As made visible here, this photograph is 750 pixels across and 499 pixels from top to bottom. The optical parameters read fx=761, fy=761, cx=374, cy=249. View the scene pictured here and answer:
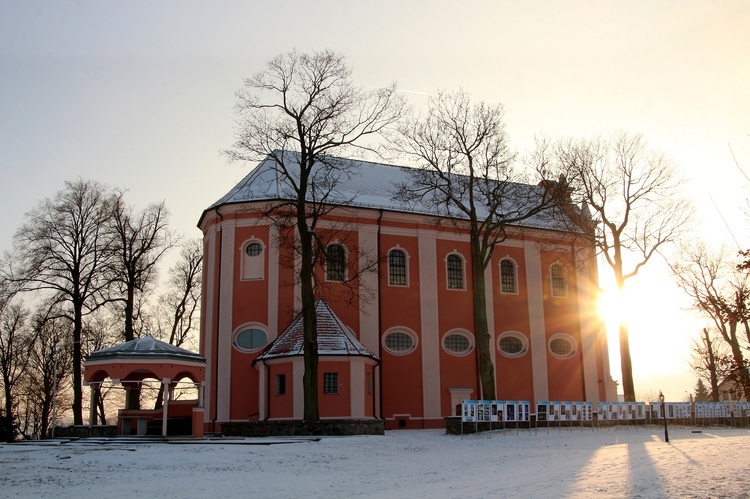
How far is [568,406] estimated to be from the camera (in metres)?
28.1

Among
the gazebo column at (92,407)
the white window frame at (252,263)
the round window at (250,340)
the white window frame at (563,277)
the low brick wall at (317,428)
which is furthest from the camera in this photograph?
the white window frame at (563,277)

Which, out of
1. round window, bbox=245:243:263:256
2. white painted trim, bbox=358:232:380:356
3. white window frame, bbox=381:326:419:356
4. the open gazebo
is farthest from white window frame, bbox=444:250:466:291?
the open gazebo

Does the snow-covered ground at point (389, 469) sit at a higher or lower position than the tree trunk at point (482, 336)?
lower

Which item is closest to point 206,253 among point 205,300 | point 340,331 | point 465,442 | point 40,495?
point 205,300

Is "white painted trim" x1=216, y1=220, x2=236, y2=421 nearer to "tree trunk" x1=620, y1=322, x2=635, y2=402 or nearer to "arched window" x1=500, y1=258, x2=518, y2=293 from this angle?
"arched window" x1=500, y1=258, x2=518, y2=293

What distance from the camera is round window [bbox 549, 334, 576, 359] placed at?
3872 centimetres

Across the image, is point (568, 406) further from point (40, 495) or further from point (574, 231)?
point (40, 495)

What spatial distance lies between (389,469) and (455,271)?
A: 2071 centimetres

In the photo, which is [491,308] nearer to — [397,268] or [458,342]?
[458,342]

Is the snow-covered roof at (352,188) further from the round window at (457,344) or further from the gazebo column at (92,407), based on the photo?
the gazebo column at (92,407)

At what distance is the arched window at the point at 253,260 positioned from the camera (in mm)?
33750

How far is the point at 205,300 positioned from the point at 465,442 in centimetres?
1582

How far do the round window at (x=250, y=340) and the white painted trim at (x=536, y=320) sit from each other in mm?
13675

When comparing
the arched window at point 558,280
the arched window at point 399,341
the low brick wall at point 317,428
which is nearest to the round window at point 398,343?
the arched window at point 399,341
